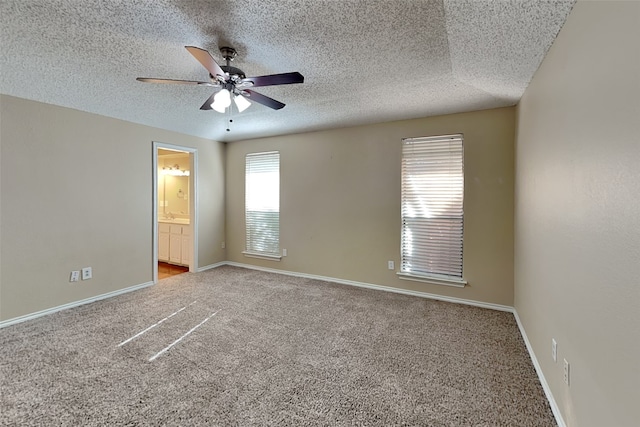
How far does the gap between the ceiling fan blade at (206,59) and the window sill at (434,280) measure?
10.6 ft

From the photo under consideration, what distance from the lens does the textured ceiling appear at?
164 centimetres

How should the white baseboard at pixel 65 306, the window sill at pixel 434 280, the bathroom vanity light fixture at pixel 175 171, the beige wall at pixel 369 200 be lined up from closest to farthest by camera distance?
the white baseboard at pixel 65 306 → the beige wall at pixel 369 200 → the window sill at pixel 434 280 → the bathroom vanity light fixture at pixel 175 171

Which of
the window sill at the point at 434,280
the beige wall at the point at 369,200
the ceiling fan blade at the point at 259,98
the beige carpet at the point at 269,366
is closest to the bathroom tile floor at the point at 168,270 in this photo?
the beige wall at the point at 369,200

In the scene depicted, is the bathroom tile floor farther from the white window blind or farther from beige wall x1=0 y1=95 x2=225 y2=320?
the white window blind

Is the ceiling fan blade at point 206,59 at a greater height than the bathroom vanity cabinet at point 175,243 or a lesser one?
greater

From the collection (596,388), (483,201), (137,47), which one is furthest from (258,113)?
(596,388)

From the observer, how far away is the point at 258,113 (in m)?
3.65

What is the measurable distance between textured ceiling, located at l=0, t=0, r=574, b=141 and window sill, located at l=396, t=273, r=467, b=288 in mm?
2114

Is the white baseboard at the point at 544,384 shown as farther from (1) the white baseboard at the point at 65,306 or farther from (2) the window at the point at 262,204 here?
(1) the white baseboard at the point at 65,306

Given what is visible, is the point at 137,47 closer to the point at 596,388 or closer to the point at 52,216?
the point at 52,216

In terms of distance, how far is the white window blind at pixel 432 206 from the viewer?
3615 mm

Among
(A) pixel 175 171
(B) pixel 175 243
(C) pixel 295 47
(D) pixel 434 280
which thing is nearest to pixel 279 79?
(C) pixel 295 47

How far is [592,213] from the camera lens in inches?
50.4

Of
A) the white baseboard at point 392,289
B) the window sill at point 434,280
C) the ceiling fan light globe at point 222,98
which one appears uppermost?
the ceiling fan light globe at point 222,98
